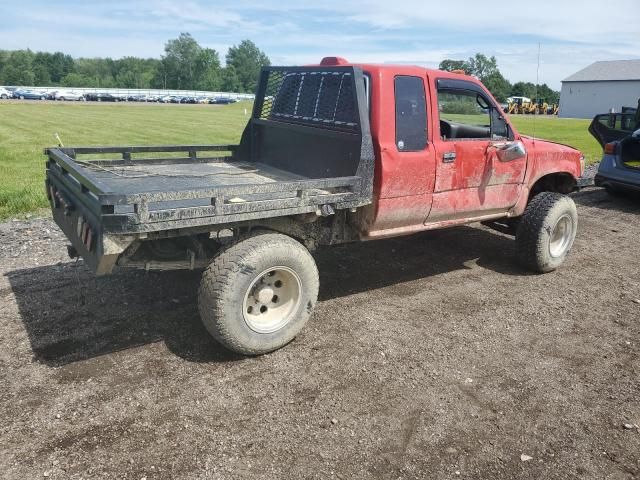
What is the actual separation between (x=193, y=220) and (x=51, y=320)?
1.81 meters

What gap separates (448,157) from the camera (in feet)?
15.8

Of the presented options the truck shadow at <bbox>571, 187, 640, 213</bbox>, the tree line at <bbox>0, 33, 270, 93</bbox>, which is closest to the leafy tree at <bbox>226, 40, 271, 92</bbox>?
the tree line at <bbox>0, 33, 270, 93</bbox>

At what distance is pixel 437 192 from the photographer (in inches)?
192

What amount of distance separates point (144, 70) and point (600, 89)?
302 ft

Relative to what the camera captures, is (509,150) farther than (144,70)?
No

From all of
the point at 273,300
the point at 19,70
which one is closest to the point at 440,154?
the point at 273,300

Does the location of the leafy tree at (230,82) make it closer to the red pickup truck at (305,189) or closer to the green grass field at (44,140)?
the green grass field at (44,140)

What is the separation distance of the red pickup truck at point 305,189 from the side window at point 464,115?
0.05 ft

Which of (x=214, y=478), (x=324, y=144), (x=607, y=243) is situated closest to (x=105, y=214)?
(x=214, y=478)

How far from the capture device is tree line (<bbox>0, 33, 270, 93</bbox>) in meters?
96.1

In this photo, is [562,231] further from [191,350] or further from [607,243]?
[191,350]

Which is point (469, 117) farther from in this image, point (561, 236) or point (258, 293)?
point (258, 293)

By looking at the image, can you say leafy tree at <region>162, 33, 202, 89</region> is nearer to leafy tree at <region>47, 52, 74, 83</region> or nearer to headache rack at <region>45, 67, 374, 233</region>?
leafy tree at <region>47, 52, 74, 83</region>

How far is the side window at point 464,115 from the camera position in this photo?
16.6 feet
